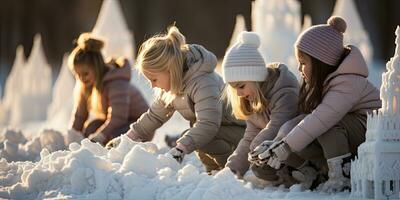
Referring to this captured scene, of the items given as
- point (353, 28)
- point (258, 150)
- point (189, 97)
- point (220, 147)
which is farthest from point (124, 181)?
point (353, 28)

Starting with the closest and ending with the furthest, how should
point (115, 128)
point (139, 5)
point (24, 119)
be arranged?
point (115, 128), point (24, 119), point (139, 5)

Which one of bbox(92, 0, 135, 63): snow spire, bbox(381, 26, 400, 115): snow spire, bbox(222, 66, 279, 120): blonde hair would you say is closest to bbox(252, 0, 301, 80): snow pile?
bbox(92, 0, 135, 63): snow spire

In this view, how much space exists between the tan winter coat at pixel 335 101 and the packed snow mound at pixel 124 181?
1.07ft

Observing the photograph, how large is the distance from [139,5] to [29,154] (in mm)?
19814

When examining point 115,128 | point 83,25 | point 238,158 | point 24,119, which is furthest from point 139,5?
point 238,158

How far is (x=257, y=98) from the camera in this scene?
5.86 meters

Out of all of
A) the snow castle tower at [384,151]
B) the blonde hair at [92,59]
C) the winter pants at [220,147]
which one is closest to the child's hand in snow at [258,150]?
the snow castle tower at [384,151]

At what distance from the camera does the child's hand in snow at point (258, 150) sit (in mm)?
5387

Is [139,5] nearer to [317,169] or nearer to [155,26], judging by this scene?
[155,26]

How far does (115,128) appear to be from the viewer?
7957mm

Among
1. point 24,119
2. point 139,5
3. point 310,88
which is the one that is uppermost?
point 310,88

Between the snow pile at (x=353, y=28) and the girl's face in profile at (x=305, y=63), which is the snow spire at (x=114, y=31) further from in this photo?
the girl's face in profile at (x=305, y=63)

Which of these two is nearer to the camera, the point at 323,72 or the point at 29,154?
the point at 323,72

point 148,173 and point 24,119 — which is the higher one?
point 148,173
